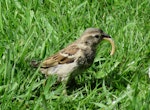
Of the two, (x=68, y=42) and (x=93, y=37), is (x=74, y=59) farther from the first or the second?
(x=68, y=42)

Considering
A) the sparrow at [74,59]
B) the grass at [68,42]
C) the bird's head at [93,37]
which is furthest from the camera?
the bird's head at [93,37]

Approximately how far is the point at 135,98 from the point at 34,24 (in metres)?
2.43

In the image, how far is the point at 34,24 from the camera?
25.7ft

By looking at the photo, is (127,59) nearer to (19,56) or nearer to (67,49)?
(67,49)

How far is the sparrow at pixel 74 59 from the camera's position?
6.57 meters

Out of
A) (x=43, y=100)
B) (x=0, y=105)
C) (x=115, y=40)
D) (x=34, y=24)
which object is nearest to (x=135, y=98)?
(x=43, y=100)

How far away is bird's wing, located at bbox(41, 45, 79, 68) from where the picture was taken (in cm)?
664

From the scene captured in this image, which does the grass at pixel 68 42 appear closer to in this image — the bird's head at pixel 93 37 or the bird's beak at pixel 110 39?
the bird's beak at pixel 110 39

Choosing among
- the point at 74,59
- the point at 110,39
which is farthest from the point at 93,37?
the point at 74,59

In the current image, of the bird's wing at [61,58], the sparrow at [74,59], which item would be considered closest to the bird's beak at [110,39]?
the sparrow at [74,59]

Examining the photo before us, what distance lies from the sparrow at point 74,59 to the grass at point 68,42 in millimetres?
157

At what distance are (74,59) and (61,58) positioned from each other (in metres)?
0.16

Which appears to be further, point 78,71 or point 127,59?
point 127,59

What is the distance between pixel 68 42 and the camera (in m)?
7.47
